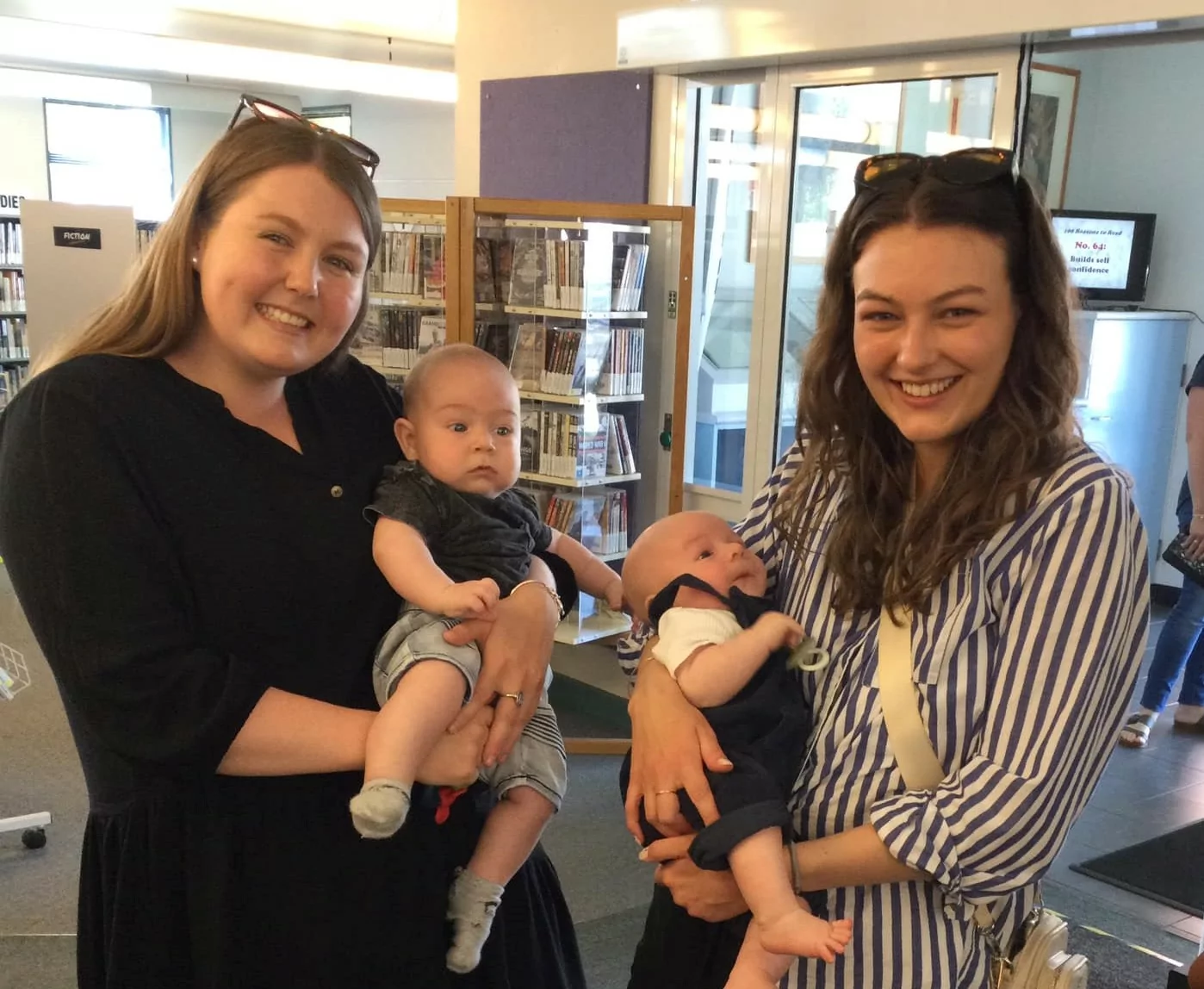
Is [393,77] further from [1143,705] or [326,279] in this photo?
[326,279]

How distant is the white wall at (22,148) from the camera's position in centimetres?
1045

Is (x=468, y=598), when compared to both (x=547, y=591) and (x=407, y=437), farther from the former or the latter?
(x=407, y=437)

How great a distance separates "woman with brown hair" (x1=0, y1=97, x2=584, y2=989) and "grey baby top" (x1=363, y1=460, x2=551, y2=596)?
5 centimetres

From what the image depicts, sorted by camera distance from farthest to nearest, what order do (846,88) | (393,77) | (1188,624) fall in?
(393,77), (1188,624), (846,88)

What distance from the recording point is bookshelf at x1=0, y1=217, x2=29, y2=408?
9.29 metres

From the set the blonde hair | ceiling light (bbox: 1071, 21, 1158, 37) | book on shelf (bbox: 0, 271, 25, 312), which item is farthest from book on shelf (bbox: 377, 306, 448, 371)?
book on shelf (bbox: 0, 271, 25, 312)

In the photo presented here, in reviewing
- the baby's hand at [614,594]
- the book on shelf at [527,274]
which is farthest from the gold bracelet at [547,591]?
the book on shelf at [527,274]

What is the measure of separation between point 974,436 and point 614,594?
2.22 feet

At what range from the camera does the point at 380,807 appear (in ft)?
4.20

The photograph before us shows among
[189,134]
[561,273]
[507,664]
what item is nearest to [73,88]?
[189,134]

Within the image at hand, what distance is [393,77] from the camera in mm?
9188

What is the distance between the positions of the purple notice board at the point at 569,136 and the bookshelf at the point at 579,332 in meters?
0.74

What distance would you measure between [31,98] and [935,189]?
11.5 meters

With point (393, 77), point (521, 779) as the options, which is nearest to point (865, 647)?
point (521, 779)
